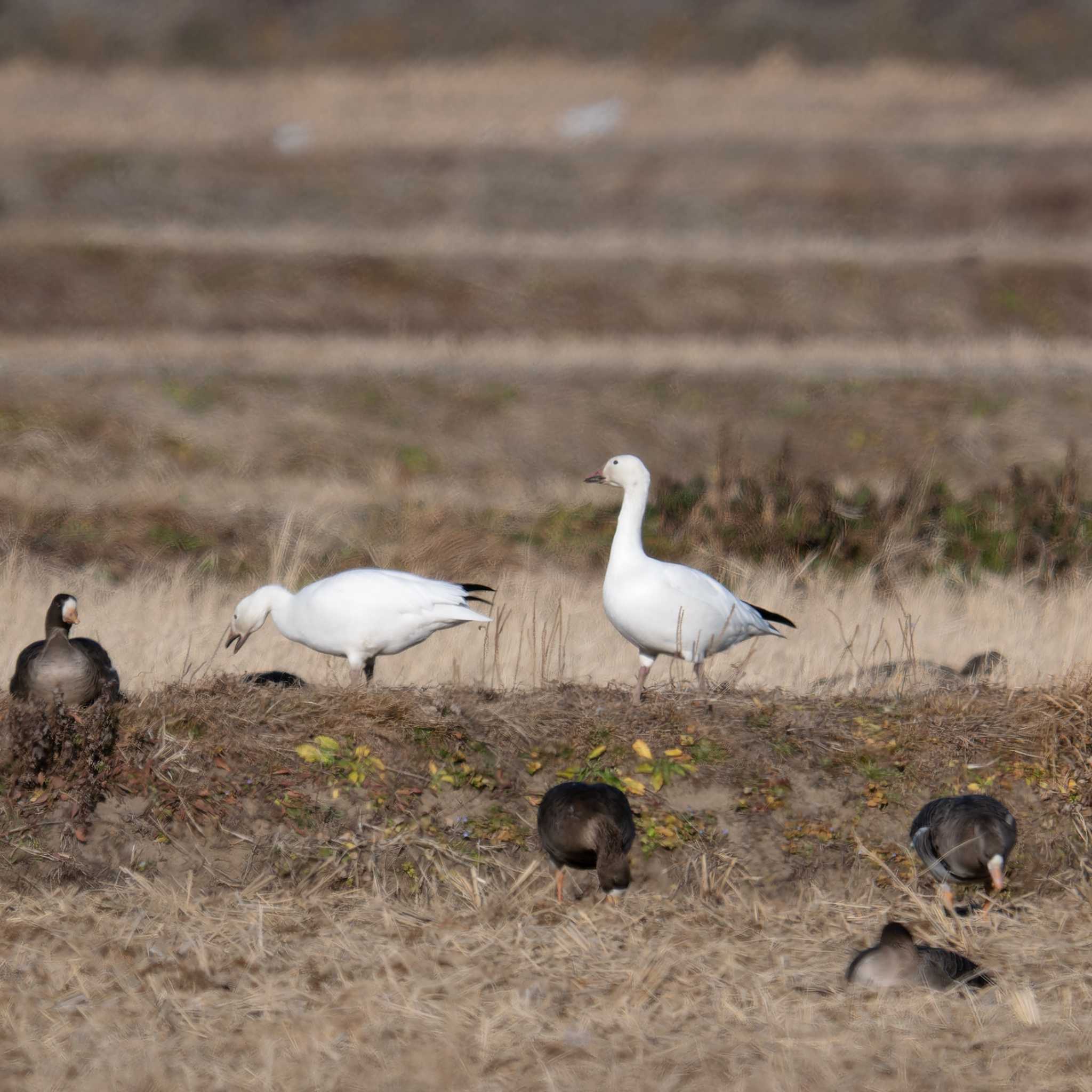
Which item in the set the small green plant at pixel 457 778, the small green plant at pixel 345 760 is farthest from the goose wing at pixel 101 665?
the small green plant at pixel 457 778

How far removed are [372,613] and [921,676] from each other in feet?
9.28

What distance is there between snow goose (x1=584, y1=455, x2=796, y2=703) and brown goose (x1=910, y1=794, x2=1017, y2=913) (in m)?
1.53

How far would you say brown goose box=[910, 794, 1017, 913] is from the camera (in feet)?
20.5

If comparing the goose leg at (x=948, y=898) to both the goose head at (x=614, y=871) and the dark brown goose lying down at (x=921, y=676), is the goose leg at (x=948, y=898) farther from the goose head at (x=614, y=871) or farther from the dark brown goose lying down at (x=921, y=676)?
the dark brown goose lying down at (x=921, y=676)

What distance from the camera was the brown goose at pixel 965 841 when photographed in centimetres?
625

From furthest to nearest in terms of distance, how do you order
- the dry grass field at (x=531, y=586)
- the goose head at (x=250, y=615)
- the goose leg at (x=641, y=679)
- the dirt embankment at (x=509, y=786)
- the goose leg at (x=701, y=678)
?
the goose head at (x=250, y=615), the goose leg at (x=701, y=678), the goose leg at (x=641, y=679), the dirt embankment at (x=509, y=786), the dry grass field at (x=531, y=586)

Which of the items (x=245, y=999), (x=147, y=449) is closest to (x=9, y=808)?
(x=245, y=999)

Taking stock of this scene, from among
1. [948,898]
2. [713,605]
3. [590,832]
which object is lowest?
[948,898]

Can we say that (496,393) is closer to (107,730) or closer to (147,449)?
(147,449)

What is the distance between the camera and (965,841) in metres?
6.32

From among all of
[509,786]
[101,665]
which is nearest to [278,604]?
[101,665]

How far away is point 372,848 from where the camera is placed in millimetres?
6875

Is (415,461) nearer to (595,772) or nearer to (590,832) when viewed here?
(595,772)

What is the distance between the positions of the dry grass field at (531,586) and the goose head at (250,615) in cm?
17
